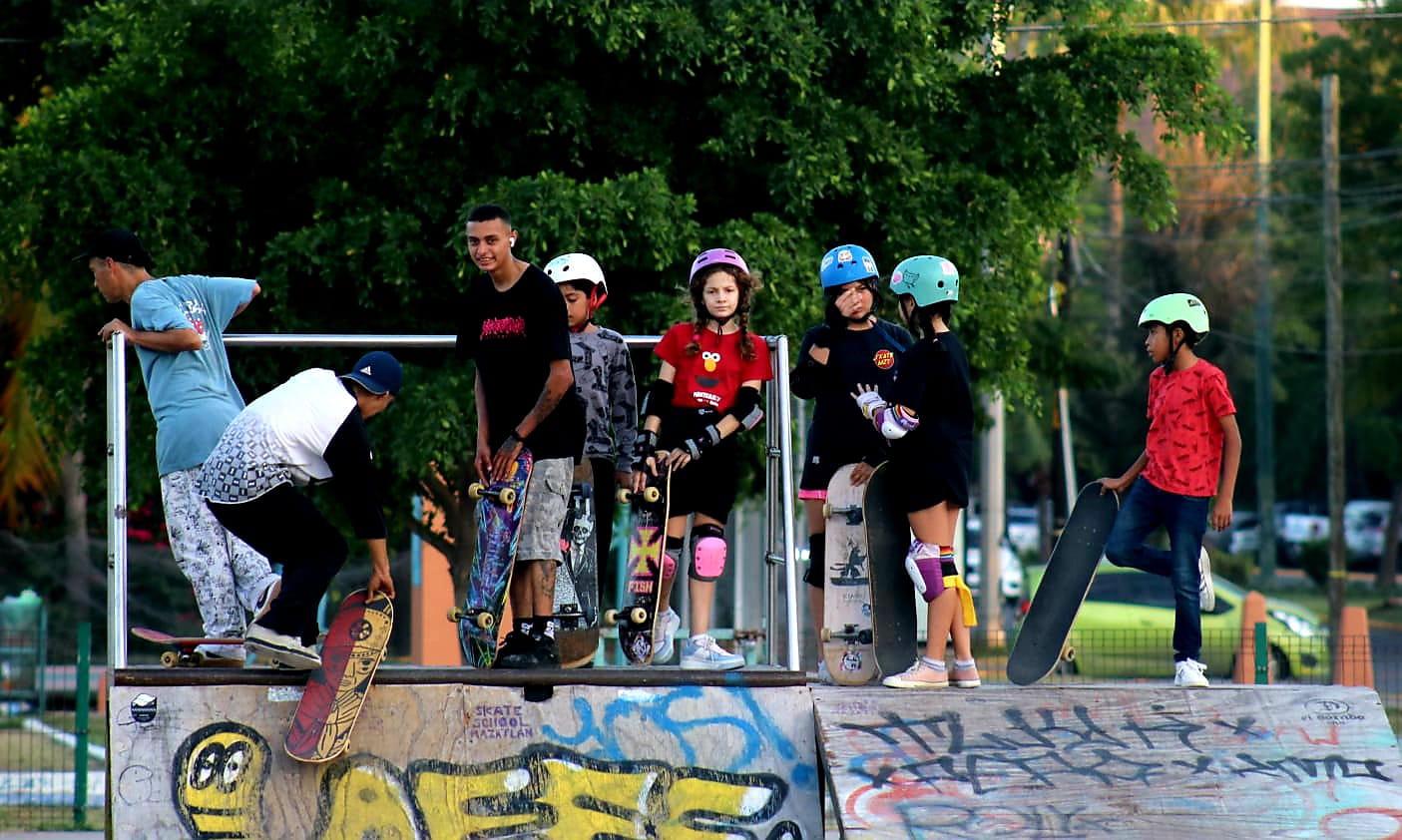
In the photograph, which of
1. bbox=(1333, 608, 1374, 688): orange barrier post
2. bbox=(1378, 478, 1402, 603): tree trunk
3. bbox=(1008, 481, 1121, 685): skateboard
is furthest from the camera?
bbox=(1378, 478, 1402, 603): tree trunk

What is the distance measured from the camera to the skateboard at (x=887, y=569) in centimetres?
761

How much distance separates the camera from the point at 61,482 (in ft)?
83.1

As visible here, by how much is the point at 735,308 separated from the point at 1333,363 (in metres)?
20.5

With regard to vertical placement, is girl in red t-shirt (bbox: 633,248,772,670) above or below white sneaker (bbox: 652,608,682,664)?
above

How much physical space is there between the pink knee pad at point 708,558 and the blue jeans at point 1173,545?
5.67ft

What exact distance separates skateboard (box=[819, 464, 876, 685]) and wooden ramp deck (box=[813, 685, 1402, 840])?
0.43 m

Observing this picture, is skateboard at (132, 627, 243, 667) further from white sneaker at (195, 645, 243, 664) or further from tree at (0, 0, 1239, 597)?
tree at (0, 0, 1239, 597)

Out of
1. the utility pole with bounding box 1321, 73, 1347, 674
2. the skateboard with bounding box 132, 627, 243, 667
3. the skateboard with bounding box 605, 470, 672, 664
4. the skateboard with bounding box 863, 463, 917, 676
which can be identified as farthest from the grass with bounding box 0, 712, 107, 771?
the utility pole with bounding box 1321, 73, 1347, 674

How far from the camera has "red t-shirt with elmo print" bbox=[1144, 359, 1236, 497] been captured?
25.3 feet

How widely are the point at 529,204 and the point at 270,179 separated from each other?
9.80ft

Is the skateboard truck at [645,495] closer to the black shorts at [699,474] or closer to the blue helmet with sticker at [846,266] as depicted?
the black shorts at [699,474]

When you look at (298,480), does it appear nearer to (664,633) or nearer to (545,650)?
(545,650)

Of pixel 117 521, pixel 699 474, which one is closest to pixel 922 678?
pixel 699 474

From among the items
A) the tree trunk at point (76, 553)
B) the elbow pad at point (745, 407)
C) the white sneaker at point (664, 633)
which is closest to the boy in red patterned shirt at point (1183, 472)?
the elbow pad at point (745, 407)
